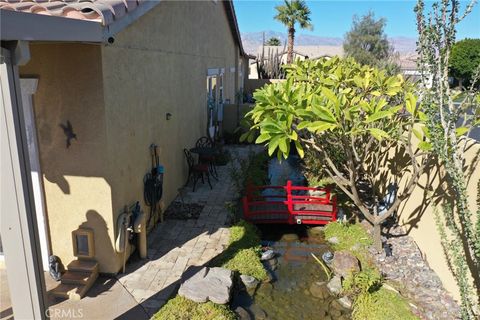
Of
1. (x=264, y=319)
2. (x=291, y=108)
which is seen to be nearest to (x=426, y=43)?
(x=291, y=108)

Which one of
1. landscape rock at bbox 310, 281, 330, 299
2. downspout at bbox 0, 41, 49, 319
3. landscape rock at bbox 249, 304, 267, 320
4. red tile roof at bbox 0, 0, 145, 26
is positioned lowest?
landscape rock at bbox 310, 281, 330, 299

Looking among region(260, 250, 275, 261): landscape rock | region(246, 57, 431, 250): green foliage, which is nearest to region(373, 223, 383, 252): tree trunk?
region(246, 57, 431, 250): green foliage

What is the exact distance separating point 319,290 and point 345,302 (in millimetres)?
492

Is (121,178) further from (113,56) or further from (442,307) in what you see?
(442,307)

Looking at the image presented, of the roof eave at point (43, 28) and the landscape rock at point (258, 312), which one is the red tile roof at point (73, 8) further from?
the landscape rock at point (258, 312)

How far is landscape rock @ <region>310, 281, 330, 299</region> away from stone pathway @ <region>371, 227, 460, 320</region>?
1.14m

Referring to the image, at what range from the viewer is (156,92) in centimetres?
780

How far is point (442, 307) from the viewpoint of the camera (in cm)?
557

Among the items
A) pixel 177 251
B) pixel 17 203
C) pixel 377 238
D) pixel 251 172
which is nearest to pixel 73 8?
pixel 17 203

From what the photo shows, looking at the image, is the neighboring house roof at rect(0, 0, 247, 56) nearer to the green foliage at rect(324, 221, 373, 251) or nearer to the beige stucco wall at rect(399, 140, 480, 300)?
the beige stucco wall at rect(399, 140, 480, 300)

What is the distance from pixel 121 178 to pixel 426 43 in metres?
4.75

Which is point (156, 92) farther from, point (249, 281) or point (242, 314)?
point (242, 314)

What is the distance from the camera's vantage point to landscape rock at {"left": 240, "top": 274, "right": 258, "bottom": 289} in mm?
6191

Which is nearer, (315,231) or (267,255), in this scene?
(267,255)
